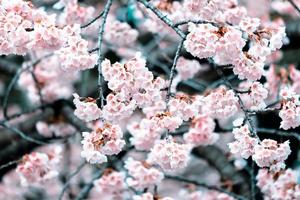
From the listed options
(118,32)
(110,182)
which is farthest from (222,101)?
(118,32)

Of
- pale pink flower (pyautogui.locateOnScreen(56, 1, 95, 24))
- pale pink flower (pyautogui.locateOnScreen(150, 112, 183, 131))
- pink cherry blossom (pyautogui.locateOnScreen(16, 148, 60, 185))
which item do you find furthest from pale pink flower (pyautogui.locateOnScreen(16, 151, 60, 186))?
pale pink flower (pyautogui.locateOnScreen(150, 112, 183, 131))

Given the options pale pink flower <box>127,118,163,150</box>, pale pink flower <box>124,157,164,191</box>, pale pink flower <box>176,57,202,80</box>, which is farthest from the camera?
pale pink flower <box>176,57,202,80</box>

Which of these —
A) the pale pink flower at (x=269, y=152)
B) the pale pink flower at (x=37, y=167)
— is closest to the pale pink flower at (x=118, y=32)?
the pale pink flower at (x=37, y=167)

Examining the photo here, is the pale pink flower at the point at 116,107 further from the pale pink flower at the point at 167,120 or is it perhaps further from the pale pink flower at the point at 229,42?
the pale pink flower at the point at 229,42

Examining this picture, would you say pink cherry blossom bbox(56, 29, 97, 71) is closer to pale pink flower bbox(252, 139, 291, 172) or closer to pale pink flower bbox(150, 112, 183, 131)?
pale pink flower bbox(150, 112, 183, 131)

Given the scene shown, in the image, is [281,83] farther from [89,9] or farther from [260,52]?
[260,52]

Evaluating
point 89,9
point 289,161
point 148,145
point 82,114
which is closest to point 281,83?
point 289,161

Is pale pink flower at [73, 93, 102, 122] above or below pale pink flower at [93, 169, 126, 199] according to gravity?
above

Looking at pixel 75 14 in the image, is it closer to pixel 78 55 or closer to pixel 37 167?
pixel 37 167
